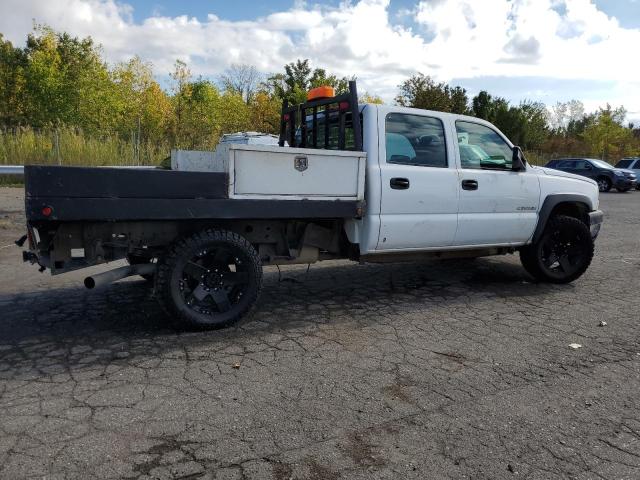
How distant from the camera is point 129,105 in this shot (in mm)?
28906

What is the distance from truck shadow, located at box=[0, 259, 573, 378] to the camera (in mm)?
4066

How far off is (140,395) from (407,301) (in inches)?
125

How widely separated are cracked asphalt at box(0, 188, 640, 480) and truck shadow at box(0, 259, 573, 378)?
26mm

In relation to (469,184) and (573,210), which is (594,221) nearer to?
(573,210)

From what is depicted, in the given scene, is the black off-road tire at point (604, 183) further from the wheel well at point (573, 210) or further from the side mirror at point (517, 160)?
the side mirror at point (517, 160)

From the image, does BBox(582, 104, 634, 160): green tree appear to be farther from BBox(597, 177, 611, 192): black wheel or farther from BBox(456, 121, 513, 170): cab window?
BBox(456, 121, 513, 170): cab window

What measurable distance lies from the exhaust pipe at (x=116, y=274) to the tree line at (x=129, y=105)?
13.8m

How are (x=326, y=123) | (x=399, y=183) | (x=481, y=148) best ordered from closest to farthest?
1. (x=399, y=183)
2. (x=326, y=123)
3. (x=481, y=148)

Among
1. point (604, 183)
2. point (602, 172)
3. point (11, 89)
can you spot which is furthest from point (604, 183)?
point (11, 89)

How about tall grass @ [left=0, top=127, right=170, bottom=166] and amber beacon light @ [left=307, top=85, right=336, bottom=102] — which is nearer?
amber beacon light @ [left=307, top=85, right=336, bottom=102]

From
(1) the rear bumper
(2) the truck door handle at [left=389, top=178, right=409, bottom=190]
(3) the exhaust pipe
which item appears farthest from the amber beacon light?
(1) the rear bumper

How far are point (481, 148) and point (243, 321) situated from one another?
328cm

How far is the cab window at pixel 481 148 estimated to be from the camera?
5707mm

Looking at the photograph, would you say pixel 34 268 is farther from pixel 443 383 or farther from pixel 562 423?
pixel 562 423
